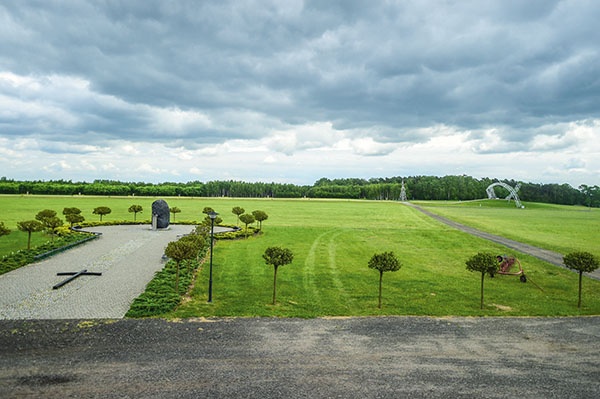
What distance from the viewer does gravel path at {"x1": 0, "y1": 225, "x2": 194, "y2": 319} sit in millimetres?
16188

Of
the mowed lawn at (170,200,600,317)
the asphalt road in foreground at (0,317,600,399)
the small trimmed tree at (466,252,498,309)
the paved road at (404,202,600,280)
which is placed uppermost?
the small trimmed tree at (466,252,498,309)

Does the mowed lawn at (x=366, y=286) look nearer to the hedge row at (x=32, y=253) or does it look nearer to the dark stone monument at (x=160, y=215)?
the dark stone monument at (x=160, y=215)

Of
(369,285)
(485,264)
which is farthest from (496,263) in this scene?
(369,285)

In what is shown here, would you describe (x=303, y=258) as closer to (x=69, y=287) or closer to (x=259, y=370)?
(x=69, y=287)

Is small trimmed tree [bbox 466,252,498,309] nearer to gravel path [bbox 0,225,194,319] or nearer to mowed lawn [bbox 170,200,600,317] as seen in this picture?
mowed lawn [bbox 170,200,600,317]

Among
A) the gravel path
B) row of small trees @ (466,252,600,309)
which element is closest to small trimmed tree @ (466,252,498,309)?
row of small trees @ (466,252,600,309)

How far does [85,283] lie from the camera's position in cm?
2078

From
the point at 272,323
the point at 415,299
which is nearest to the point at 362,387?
the point at 272,323

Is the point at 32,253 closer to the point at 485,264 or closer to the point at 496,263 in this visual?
the point at 485,264

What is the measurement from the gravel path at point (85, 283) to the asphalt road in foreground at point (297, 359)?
1.51 meters

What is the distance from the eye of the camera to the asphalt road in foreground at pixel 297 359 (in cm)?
999

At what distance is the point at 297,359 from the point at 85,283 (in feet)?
49.2

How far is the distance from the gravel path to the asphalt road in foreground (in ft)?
4.96

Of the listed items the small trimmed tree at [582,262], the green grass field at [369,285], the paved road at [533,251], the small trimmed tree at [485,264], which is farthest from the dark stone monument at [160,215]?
the small trimmed tree at [582,262]
